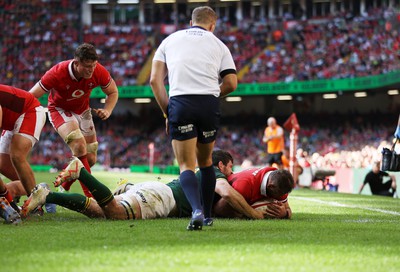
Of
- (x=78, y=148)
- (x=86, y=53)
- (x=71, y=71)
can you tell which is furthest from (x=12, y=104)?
(x=78, y=148)

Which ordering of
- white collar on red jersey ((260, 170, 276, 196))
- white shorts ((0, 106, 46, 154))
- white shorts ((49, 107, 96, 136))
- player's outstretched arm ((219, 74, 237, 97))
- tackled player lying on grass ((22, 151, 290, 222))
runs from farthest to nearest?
white shorts ((49, 107, 96, 136)), white shorts ((0, 106, 46, 154)), white collar on red jersey ((260, 170, 276, 196)), tackled player lying on grass ((22, 151, 290, 222)), player's outstretched arm ((219, 74, 237, 97))

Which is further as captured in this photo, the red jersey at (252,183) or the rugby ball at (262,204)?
the rugby ball at (262,204)

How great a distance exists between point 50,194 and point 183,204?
1.51 m

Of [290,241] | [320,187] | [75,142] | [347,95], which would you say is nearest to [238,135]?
[347,95]

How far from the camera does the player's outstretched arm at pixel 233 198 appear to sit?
7.64 m

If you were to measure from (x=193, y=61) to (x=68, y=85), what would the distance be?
288 centimetres

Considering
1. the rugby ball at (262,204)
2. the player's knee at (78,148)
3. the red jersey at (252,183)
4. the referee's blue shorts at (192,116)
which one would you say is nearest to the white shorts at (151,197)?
the red jersey at (252,183)

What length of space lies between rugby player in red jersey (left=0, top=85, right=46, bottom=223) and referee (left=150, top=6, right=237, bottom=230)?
185 centimetres

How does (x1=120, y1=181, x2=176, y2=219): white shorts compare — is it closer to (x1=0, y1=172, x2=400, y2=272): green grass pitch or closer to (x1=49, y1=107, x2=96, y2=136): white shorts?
(x1=0, y1=172, x2=400, y2=272): green grass pitch

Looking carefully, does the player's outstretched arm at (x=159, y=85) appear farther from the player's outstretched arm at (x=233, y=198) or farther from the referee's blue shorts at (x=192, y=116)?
the player's outstretched arm at (x=233, y=198)

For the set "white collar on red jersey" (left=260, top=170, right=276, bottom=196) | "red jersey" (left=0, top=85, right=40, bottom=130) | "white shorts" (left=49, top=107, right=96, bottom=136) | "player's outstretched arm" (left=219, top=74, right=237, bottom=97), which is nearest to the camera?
"player's outstretched arm" (left=219, top=74, right=237, bottom=97)

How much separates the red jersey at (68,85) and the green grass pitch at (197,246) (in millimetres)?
1953

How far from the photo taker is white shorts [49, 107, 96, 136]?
31.8 ft

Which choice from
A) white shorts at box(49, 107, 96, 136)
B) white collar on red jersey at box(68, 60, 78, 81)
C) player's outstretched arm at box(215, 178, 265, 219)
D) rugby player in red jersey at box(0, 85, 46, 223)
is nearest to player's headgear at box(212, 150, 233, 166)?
player's outstretched arm at box(215, 178, 265, 219)
